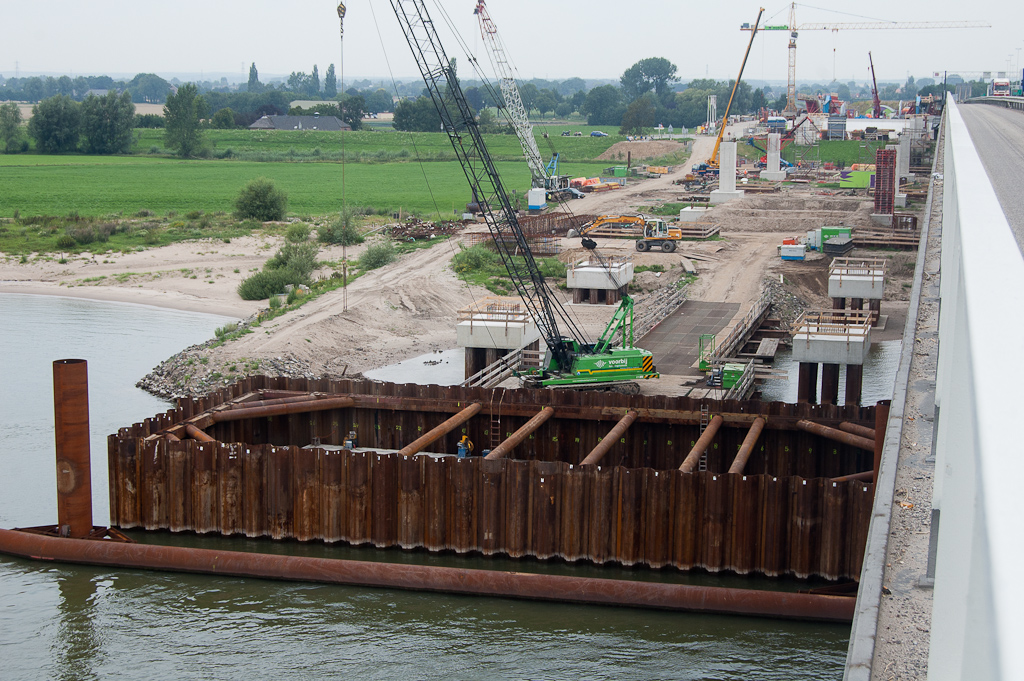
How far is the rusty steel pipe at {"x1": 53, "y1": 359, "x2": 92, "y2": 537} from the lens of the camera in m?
23.0

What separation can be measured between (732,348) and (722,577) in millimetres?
19037

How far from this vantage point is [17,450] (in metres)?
32.1

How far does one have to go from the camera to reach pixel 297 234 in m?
73.9

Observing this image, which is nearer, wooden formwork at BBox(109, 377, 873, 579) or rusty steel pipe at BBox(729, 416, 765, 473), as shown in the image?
wooden formwork at BBox(109, 377, 873, 579)

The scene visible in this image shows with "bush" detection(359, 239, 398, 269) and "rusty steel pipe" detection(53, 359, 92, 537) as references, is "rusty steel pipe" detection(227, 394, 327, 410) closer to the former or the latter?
"rusty steel pipe" detection(53, 359, 92, 537)

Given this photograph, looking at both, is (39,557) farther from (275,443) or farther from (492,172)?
(492,172)

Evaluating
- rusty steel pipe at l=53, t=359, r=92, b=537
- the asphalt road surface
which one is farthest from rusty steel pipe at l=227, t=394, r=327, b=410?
the asphalt road surface

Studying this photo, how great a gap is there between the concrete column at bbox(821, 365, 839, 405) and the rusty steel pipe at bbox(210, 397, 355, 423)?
16808mm

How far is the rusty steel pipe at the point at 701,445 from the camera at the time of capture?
23516mm

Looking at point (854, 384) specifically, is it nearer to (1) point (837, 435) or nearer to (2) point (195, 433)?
(1) point (837, 435)

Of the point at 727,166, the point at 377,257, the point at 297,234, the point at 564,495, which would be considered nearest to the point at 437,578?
the point at 564,495

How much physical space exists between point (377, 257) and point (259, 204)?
2471 cm

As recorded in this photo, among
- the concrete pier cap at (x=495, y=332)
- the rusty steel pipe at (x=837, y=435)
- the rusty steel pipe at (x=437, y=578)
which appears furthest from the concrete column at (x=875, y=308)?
the rusty steel pipe at (x=437, y=578)

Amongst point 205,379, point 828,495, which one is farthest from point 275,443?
point 828,495
